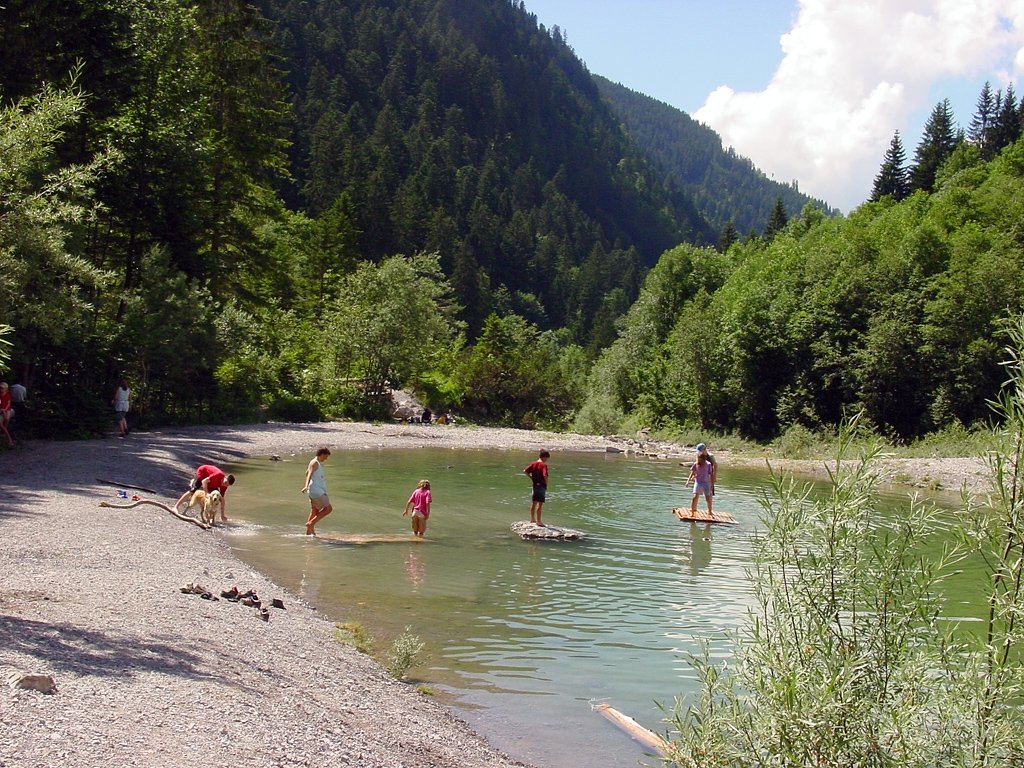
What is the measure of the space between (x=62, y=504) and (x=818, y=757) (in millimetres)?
15090

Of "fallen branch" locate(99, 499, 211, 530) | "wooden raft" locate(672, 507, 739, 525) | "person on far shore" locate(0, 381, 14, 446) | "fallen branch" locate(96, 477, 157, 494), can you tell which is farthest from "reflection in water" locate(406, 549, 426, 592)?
"person on far shore" locate(0, 381, 14, 446)

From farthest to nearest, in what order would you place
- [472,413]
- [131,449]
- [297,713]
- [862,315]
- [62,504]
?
[472,413] → [862,315] → [131,449] → [62,504] → [297,713]

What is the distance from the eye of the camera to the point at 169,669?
25.8 ft

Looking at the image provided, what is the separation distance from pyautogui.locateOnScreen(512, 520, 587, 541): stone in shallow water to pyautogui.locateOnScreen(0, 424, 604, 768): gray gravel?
23.0 ft

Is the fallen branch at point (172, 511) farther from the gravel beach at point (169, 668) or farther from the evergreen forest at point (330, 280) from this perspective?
the evergreen forest at point (330, 280)

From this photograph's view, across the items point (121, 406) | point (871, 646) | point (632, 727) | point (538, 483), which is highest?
point (121, 406)

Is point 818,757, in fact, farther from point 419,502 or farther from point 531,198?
point 531,198

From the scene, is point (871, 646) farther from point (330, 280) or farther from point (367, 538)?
point (330, 280)

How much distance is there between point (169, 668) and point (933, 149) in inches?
3749

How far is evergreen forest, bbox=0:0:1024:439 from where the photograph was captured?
25094 millimetres

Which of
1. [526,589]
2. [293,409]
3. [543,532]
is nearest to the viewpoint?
[526,589]

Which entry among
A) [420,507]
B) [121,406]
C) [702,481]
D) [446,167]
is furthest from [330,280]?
[446,167]

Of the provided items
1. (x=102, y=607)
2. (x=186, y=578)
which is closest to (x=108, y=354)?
(x=186, y=578)

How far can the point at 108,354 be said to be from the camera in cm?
3036
